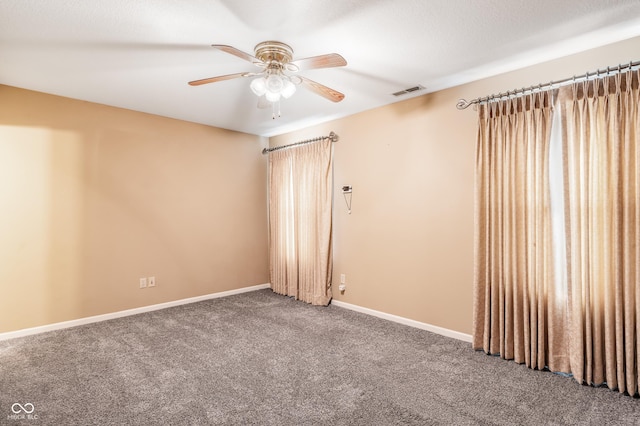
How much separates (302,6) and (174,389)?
2.58 m

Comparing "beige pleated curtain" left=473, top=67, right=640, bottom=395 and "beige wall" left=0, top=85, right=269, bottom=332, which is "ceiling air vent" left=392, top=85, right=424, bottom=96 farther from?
"beige wall" left=0, top=85, right=269, bottom=332

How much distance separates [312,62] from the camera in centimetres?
215

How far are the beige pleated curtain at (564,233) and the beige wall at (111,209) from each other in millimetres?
3332

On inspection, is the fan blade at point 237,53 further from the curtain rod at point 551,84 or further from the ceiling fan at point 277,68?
the curtain rod at point 551,84

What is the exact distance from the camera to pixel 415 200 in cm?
348

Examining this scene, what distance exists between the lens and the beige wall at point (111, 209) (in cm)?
326

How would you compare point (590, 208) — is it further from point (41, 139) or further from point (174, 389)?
point (41, 139)

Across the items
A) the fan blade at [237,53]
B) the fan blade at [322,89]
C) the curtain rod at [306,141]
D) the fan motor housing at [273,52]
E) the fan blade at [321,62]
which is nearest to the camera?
the fan blade at [237,53]

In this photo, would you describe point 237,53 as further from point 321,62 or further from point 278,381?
point 278,381

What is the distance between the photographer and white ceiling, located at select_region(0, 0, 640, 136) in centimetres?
200

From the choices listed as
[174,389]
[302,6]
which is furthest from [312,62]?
[174,389]

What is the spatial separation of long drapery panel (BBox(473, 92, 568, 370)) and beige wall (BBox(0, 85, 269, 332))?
3.30 m

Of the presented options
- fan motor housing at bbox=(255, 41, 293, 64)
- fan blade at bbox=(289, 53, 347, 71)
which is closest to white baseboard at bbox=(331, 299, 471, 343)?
fan blade at bbox=(289, 53, 347, 71)

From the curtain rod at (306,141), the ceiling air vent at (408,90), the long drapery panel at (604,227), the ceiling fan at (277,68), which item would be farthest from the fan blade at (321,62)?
the curtain rod at (306,141)
